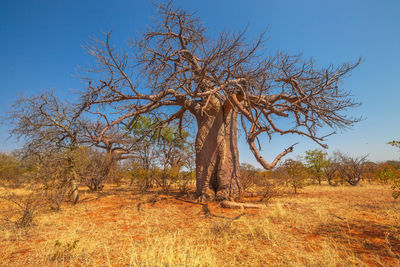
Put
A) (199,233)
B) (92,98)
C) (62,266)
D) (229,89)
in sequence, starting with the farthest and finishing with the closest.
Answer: (229,89) → (92,98) → (199,233) → (62,266)

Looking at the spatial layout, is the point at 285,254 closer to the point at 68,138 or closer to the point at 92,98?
the point at 92,98

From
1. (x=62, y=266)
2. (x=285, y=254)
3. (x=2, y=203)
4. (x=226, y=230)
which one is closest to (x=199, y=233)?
(x=226, y=230)

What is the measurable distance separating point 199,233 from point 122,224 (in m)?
1.53

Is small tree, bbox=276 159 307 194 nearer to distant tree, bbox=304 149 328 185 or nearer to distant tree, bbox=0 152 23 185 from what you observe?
distant tree, bbox=304 149 328 185

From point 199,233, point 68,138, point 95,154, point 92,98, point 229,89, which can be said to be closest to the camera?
point 199,233

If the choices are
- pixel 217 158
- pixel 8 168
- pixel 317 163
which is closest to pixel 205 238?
pixel 217 158

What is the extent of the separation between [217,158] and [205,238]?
2970 mm

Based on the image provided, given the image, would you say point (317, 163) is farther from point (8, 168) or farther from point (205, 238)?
point (8, 168)

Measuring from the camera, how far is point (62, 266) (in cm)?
190

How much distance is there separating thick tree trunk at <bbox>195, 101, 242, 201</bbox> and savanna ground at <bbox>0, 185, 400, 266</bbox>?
1.03 meters

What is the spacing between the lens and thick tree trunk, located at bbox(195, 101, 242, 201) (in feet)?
17.1

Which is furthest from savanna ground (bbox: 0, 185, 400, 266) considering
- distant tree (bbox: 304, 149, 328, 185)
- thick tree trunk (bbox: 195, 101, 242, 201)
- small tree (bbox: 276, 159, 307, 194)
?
distant tree (bbox: 304, 149, 328, 185)

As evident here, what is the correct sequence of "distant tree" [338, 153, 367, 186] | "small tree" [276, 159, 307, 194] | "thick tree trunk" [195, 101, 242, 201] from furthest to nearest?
"distant tree" [338, 153, 367, 186] < "small tree" [276, 159, 307, 194] < "thick tree trunk" [195, 101, 242, 201]

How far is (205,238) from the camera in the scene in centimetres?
260
